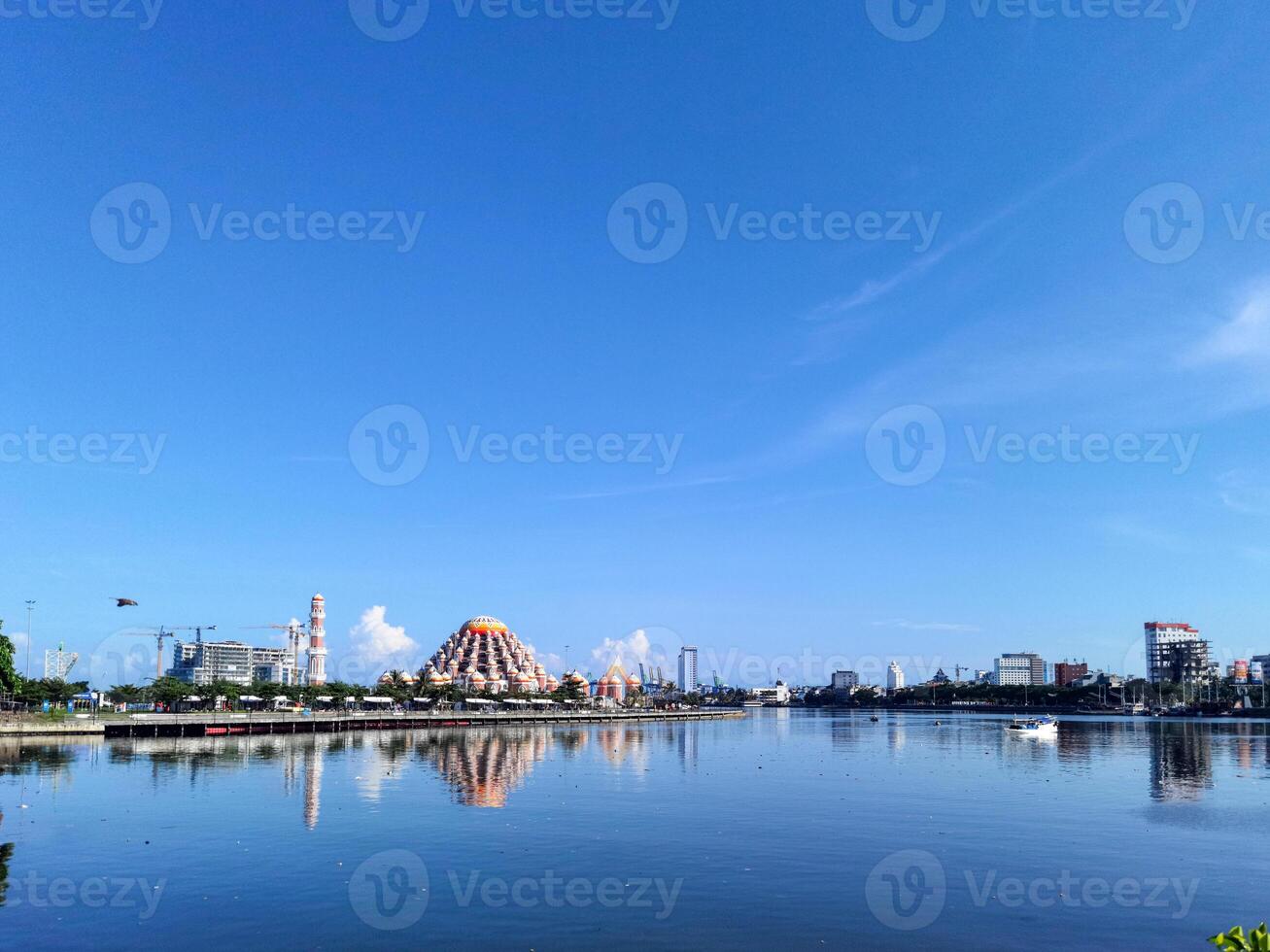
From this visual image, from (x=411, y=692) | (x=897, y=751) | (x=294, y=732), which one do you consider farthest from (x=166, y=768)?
(x=411, y=692)

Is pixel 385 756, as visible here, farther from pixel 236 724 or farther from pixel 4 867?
pixel 4 867

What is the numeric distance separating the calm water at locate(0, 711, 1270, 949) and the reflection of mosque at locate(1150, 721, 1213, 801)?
2.42 feet

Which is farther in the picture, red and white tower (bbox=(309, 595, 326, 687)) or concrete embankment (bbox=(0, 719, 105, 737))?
red and white tower (bbox=(309, 595, 326, 687))

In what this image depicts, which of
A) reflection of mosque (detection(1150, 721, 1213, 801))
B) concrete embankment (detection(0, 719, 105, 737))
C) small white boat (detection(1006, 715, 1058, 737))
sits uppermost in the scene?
concrete embankment (detection(0, 719, 105, 737))

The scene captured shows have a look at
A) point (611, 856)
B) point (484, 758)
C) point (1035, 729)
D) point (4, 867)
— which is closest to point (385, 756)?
point (484, 758)

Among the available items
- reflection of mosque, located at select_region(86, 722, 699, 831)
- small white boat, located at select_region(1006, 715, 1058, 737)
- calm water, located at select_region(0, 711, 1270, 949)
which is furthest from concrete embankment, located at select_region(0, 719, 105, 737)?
small white boat, located at select_region(1006, 715, 1058, 737)

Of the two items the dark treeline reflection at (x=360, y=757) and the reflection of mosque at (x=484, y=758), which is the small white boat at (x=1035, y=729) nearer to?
the dark treeline reflection at (x=360, y=757)

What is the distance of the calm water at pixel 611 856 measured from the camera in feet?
91.6

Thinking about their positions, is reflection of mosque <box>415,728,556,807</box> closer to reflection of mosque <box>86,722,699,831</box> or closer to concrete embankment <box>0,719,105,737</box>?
reflection of mosque <box>86,722,699,831</box>

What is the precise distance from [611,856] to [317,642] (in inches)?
6366

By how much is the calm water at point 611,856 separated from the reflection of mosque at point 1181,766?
74 cm

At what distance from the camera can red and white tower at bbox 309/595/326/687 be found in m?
184

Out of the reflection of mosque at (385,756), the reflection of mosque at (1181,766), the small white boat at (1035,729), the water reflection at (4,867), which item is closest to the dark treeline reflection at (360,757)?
the reflection of mosque at (385,756)

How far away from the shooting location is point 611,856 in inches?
1500
